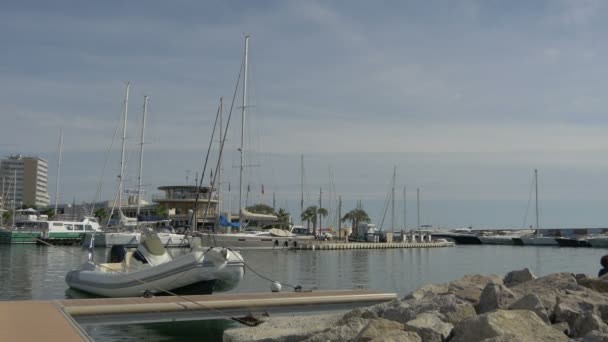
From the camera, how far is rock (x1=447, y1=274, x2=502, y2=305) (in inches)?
582

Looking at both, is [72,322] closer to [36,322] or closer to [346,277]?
[36,322]

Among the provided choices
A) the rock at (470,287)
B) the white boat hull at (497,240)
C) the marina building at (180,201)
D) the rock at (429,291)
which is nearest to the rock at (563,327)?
the rock at (470,287)

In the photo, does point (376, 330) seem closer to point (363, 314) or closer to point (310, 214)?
point (363, 314)

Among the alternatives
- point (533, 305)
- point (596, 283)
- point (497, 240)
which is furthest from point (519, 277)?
point (497, 240)

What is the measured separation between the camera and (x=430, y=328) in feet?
36.1

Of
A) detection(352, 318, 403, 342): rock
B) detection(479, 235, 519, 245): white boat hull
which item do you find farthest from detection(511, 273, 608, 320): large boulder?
detection(479, 235, 519, 245): white boat hull

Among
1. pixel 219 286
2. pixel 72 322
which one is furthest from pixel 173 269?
pixel 72 322

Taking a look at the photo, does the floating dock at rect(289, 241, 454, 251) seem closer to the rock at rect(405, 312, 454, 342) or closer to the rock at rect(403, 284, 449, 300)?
the rock at rect(403, 284, 449, 300)

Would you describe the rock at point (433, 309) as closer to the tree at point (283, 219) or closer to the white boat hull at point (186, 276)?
the white boat hull at point (186, 276)

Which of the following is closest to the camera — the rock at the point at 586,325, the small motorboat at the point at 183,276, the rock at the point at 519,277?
the rock at the point at 586,325

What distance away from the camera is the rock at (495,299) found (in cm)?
1284

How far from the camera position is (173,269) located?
20.8m

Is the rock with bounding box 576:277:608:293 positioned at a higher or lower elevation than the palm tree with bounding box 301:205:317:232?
lower

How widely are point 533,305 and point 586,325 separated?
935 millimetres
